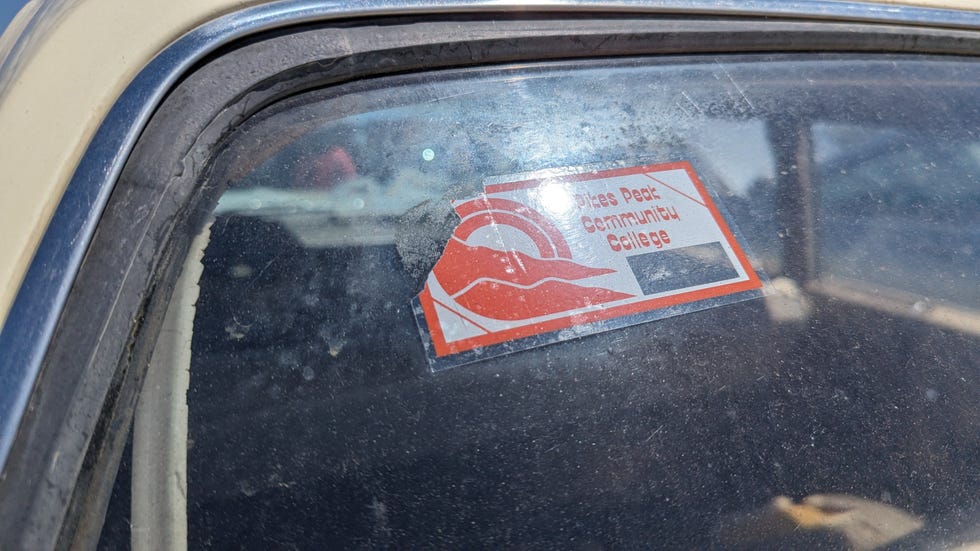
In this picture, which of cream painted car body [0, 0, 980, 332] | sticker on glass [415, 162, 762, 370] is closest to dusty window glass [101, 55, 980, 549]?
sticker on glass [415, 162, 762, 370]

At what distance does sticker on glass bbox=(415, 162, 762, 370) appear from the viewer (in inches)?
31.1

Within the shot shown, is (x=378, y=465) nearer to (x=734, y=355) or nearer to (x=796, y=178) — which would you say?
(x=734, y=355)

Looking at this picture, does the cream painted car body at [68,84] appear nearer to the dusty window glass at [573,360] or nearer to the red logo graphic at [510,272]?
the dusty window glass at [573,360]

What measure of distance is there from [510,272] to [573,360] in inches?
5.2

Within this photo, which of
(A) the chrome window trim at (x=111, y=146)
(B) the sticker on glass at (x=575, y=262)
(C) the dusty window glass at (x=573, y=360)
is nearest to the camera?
(A) the chrome window trim at (x=111, y=146)

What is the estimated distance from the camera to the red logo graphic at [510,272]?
0.80 metres

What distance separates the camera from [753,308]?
0.88 m

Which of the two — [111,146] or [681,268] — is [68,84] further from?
[681,268]

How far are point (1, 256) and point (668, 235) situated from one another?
0.76 meters

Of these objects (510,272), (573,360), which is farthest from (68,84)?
(573,360)

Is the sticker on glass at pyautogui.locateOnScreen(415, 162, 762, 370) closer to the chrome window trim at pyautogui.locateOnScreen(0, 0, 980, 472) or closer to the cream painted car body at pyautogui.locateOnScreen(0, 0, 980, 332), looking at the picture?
the chrome window trim at pyautogui.locateOnScreen(0, 0, 980, 472)

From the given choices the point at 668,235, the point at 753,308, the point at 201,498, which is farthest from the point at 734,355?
the point at 201,498

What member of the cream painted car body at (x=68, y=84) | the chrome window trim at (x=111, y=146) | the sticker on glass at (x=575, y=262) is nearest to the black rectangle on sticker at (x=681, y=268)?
the sticker on glass at (x=575, y=262)

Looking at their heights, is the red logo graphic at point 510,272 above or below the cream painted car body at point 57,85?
below
